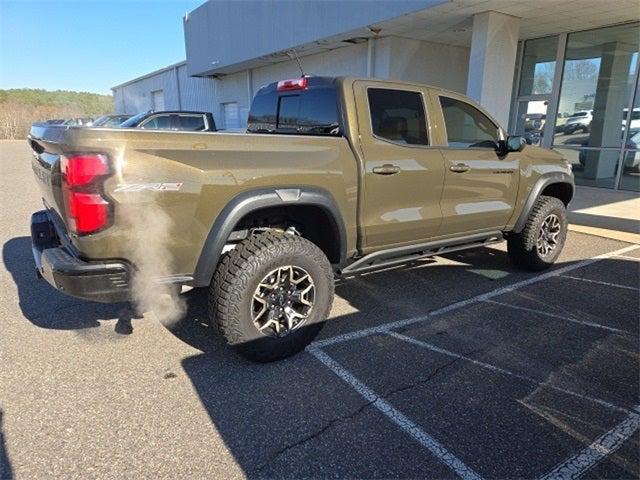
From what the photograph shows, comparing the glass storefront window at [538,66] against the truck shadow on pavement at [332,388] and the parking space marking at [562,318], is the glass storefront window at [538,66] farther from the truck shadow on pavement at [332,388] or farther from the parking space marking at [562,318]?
the parking space marking at [562,318]

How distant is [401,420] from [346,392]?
0.40 meters

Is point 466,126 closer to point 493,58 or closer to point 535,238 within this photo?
point 535,238

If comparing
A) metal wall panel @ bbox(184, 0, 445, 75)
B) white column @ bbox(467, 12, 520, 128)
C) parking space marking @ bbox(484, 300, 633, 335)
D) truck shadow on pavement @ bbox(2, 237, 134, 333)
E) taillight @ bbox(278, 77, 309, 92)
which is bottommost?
truck shadow on pavement @ bbox(2, 237, 134, 333)

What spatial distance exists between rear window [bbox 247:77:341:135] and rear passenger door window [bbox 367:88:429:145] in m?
0.32

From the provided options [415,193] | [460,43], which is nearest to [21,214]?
[415,193]

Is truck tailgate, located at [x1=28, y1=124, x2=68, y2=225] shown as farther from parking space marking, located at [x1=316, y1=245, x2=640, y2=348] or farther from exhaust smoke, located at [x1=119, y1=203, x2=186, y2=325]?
parking space marking, located at [x1=316, y1=245, x2=640, y2=348]

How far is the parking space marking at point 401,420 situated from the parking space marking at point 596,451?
0.39m

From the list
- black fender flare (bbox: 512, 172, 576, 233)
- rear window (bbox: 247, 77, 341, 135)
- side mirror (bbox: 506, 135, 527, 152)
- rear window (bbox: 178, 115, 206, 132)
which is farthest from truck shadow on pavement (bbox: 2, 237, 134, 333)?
rear window (bbox: 178, 115, 206, 132)

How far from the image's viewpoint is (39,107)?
2014 inches

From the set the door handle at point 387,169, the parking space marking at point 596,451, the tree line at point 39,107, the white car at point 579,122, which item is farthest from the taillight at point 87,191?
the tree line at point 39,107

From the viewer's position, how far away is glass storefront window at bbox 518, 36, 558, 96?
11.4 meters

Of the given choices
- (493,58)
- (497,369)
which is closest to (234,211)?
(497,369)

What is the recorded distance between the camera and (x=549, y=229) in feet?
17.0

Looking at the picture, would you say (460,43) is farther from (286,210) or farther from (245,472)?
(245,472)
